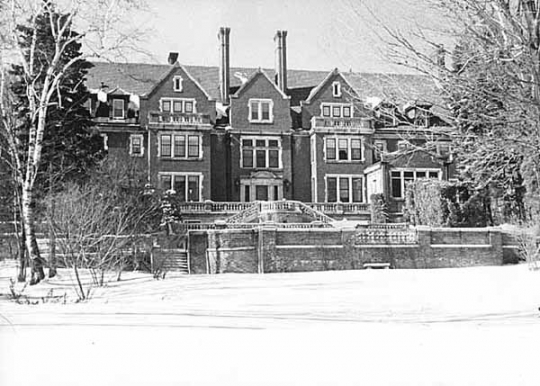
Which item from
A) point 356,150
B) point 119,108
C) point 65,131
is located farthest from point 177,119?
point 356,150

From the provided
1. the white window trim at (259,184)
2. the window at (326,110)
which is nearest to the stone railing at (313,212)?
the white window trim at (259,184)

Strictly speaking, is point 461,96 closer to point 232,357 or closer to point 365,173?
point 232,357

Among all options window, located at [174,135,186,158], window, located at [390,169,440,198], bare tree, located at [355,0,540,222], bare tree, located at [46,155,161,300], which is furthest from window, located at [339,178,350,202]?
bare tree, located at [355,0,540,222]

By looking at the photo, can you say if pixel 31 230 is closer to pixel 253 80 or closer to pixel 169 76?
pixel 169 76

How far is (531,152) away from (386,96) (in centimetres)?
213

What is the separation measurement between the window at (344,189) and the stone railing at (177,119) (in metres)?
7.77

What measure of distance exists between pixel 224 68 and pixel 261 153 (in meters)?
5.68

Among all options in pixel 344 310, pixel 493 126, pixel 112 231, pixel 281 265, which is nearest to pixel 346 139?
pixel 281 265

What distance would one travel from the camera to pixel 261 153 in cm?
3612

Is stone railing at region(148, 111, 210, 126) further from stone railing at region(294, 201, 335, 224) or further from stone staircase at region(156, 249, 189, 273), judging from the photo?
stone staircase at region(156, 249, 189, 273)

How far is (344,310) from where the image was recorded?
11.8m

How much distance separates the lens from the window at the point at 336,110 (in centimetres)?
3744

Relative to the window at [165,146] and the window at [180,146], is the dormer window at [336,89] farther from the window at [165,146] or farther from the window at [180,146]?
the window at [165,146]

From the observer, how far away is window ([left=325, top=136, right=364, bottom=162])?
36312mm
